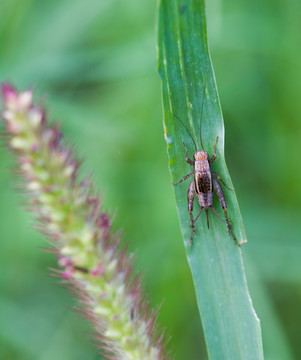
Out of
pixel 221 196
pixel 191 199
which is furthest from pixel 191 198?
pixel 221 196

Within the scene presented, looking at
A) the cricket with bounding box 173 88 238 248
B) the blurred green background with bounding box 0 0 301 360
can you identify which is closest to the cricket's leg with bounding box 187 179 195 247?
the cricket with bounding box 173 88 238 248

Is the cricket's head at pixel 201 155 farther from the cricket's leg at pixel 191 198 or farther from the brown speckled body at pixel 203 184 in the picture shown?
the cricket's leg at pixel 191 198

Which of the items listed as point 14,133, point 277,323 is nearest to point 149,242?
point 277,323

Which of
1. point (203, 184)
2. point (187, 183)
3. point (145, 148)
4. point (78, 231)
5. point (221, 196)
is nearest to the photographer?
point (78, 231)

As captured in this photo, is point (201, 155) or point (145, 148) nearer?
point (201, 155)

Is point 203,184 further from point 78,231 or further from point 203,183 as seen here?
point 78,231

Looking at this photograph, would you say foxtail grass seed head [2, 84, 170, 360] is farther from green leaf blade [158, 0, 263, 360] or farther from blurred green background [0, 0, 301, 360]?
blurred green background [0, 0, 301, 360]

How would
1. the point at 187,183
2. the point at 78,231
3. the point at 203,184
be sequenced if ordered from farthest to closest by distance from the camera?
the point at 203,184, the point at 187,183, the point at 78,231
